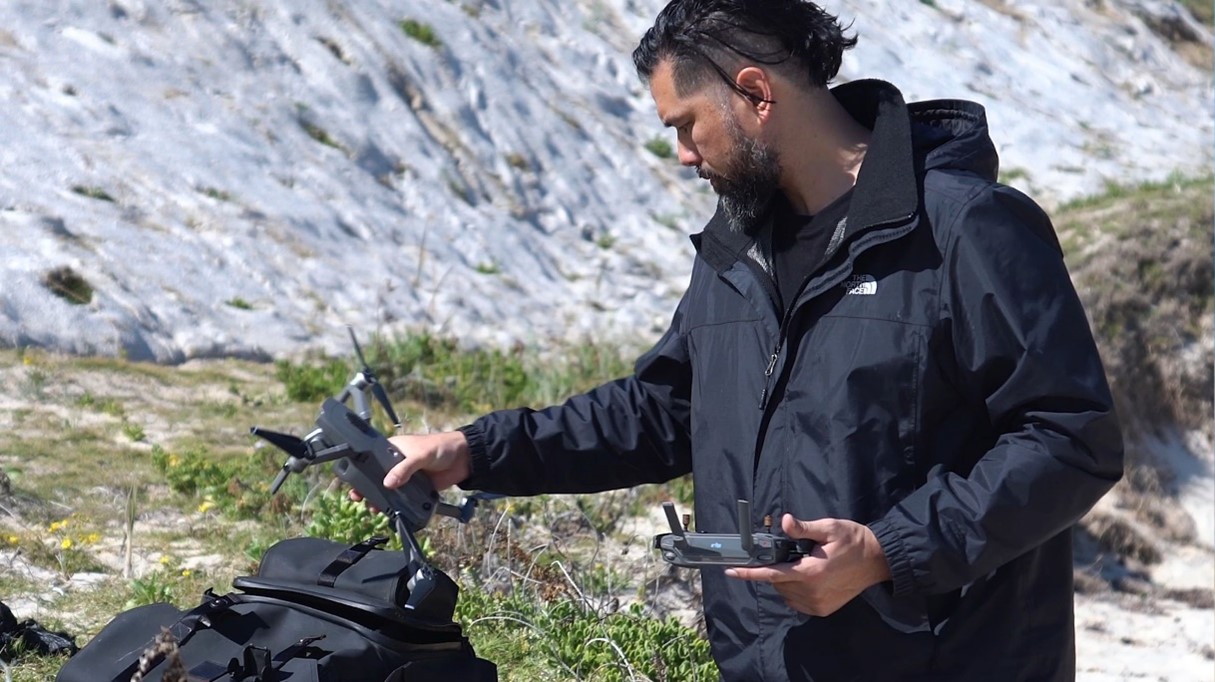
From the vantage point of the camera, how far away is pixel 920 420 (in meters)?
2.45

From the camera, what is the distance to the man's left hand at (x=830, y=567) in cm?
229

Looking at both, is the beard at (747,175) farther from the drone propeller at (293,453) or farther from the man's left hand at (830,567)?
the drone propeller at (293,453)

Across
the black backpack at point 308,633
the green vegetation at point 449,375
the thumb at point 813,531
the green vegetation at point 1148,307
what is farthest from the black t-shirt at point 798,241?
the green vegetation at point 1148,307

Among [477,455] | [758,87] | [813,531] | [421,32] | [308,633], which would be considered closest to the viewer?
[813,531]

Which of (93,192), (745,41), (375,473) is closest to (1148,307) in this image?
(93,192)

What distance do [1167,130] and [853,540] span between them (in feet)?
49.7

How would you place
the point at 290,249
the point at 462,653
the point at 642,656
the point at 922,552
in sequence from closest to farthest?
the point at 922,552 → the point at 462,653 → the point at 642,656 → the point at 290,249

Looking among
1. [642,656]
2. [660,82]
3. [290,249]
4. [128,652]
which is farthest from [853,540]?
[290,249]

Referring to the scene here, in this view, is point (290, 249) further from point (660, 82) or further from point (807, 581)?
point (807, 581)

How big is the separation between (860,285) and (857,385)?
188 mm

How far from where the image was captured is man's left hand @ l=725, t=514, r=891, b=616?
2.29m

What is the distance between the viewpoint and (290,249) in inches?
349

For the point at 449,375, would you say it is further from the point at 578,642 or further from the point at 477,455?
the point at 477,455

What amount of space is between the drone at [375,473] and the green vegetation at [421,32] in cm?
885
